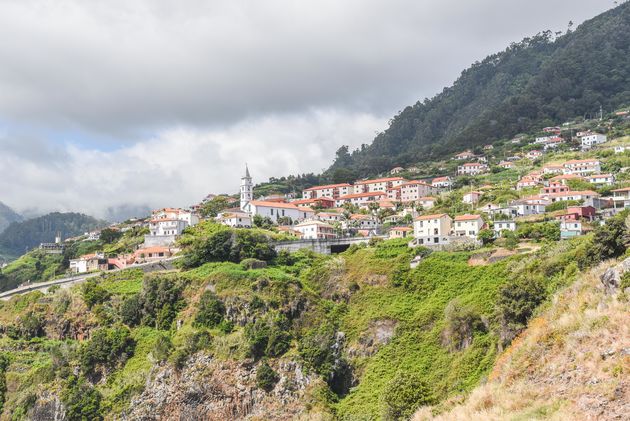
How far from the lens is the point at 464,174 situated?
115m

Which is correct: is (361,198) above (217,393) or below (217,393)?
above

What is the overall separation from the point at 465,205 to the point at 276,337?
39.0 metres

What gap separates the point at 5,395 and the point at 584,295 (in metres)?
49.5

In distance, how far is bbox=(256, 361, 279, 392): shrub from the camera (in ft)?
155

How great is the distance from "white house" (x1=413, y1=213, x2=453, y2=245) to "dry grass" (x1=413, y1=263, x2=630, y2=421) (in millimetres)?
34900

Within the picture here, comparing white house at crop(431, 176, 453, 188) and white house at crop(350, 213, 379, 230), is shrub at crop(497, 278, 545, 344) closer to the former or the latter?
white house at crop(350, 213, 379, 230)

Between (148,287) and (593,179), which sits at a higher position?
(593,179)

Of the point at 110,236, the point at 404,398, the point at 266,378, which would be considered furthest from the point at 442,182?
the point at 404,398

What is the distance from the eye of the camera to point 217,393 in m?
48.4

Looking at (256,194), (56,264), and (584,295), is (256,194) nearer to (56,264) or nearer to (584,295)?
(56,264)

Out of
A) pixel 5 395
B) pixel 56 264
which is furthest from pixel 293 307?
pixel 56 264

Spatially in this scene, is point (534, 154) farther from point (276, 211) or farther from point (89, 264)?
point (89, 264)

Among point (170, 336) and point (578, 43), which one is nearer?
point (170, 336)

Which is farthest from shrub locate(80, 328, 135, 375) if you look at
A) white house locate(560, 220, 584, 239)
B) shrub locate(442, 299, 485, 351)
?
white house locate(560, 220, 584, 239)
